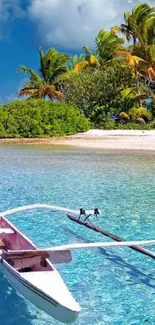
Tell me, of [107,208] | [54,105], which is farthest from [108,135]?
[107,208]

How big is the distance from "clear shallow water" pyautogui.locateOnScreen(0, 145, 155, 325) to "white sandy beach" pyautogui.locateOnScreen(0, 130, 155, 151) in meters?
6.09

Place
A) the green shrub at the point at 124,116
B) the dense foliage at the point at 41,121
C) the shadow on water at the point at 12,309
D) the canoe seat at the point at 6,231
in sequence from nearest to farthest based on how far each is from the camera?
the shadow on water at the point at 12,309 < the canoe seat at the point at 6,231 < the dense foliage at the point at 41,121 < the green shrub at the point at 124,116

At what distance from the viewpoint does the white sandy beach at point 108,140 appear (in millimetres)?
23103

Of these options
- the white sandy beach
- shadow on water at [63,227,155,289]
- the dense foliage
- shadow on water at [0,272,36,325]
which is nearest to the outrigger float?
shadow on water at [0,272,36,325]

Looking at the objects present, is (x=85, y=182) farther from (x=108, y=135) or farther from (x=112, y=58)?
(x=112, y=58)

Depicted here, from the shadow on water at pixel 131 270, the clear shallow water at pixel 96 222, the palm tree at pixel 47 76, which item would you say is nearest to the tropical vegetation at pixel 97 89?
the palm tree at pixel 47 76

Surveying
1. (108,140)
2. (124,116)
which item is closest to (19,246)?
(108,140)

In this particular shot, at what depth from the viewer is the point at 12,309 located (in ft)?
14.3

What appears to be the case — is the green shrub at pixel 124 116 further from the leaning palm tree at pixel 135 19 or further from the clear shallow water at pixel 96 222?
the clear shallow water at pixel 96 222

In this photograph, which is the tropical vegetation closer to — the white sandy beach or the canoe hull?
the white sandy beach

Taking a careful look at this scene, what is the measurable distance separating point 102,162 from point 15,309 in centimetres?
1242

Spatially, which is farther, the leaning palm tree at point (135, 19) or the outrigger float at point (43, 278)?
the leaning palm tree at point (135, 19)

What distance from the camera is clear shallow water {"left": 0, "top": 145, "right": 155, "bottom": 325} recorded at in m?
4.38

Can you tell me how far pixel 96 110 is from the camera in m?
32.2
